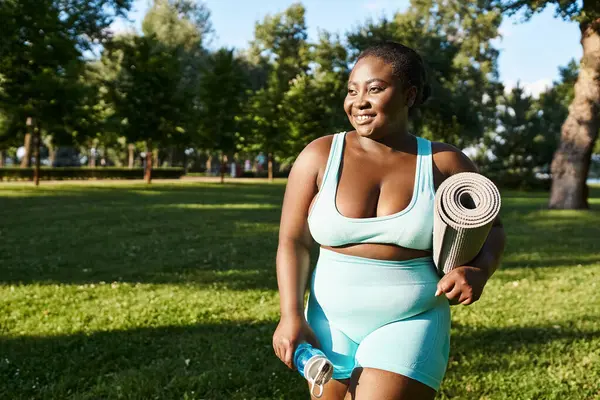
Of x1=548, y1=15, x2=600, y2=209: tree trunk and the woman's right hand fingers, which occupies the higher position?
x1=548, y1=15, x2=600, y2=209: tree trunk

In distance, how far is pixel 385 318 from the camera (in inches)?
89.9

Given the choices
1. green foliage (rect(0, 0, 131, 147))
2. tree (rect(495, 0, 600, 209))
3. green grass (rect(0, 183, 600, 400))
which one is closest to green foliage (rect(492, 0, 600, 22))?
tree (rect(495, 0, 600, 209))

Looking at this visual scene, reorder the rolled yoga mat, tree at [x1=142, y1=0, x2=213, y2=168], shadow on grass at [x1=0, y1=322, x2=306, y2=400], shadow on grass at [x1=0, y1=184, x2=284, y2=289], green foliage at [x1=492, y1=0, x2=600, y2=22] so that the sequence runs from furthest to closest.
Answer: tree at [x1=142, y1=0, x2=213, y2=168] → green foliage at [x1=492, y1=0, x2=600, y2=22] → shadow on grass at [x1=0, y1=184, x2=284, y2=289] → shadow on grass at [x1=0, y1=322, x2=306, y2=400] → the rolled yoga mat

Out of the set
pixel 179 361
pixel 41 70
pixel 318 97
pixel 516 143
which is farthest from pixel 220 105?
pixel 179 361

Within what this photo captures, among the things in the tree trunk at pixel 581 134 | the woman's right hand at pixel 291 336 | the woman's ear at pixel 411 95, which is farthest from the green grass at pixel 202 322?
the tree trunk at pixel 581 134

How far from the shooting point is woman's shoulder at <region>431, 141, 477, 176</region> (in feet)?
7.83

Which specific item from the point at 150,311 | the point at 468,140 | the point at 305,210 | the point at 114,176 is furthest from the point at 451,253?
the point at 114,176

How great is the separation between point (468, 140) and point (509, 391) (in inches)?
1751

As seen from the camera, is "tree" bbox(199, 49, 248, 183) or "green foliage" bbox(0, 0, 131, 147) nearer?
"green foliage" bbox(0, 0, 131, 147)

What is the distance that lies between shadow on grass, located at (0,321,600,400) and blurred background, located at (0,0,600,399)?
0.02 metres

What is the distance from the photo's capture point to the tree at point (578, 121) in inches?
878

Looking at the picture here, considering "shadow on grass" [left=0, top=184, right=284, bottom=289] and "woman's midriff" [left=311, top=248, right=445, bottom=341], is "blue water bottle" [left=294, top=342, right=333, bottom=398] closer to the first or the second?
"woman's midriff" [left=311, top=248, right=445, bottom=341]

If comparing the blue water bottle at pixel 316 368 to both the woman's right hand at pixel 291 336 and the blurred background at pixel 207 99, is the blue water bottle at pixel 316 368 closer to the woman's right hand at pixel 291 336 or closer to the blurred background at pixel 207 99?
the woman's right hand at pixel 291 336

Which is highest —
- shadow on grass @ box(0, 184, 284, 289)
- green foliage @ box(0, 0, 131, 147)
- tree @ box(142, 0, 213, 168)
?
tree @ box(142, 0, 213, 168)
